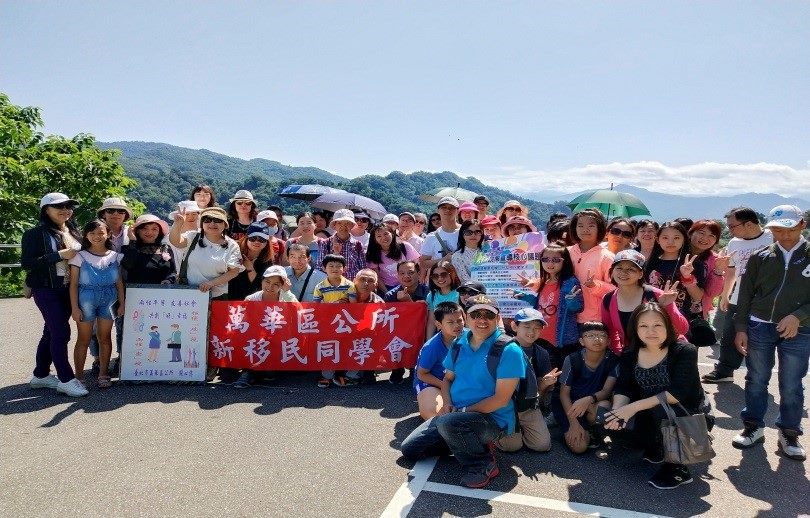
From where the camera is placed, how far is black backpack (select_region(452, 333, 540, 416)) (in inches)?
148

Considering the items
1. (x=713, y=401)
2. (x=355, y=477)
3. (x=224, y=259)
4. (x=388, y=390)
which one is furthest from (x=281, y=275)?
(x=713, y=401)

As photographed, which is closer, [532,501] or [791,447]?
[532,501]

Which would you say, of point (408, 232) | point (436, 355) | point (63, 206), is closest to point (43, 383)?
point (63, 206)

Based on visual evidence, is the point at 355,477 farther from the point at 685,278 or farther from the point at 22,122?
the point at 22,122

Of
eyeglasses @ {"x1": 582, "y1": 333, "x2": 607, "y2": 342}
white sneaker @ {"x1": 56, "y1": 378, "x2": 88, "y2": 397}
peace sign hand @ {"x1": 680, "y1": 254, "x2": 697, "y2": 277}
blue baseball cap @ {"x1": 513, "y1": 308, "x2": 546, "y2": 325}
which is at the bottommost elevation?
white sneaker @ {"x1": 56, "y1": 378, "x2": 88, "y2": 397}

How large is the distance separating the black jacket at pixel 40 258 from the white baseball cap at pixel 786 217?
6907mm

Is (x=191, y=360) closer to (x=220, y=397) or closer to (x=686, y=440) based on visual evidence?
(x=220, y=397)

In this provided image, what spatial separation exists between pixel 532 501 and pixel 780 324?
265 centimetres

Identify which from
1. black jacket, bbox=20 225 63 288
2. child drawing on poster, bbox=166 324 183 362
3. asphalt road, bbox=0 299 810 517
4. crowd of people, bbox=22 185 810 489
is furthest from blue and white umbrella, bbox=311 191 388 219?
asphalt road, bbox=0 299 810 517

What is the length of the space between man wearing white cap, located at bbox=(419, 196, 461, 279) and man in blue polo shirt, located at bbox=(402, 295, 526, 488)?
2.46 meters

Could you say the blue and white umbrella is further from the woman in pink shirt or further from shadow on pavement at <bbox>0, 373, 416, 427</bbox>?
the woman in pink shirt

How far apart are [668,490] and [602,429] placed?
70 centimetres

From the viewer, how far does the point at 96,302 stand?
5.40 metres

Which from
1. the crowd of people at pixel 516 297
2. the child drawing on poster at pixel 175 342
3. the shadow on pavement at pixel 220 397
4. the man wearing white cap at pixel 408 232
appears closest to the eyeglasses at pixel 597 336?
the crowd of people at pixel 516 297
